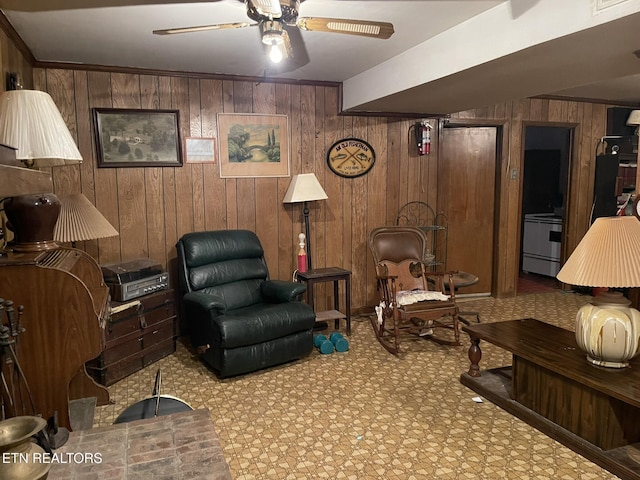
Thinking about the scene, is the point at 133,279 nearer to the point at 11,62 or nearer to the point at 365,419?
the point at 11,62

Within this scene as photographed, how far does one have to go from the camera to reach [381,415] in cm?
285

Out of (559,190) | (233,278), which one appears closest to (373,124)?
(233,278)

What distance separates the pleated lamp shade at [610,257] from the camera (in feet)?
7.60

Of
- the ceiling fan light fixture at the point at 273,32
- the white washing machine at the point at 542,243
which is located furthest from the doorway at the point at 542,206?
the ceiling fan light fixture at the point at 273,32

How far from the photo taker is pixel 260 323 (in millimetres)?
3352

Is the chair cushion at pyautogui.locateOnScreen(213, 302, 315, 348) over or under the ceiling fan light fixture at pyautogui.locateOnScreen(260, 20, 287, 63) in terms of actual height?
under

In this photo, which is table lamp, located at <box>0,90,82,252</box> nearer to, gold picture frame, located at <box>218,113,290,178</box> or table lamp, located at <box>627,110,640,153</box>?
gold picture frame, located at <box>218,113,290,178</box>

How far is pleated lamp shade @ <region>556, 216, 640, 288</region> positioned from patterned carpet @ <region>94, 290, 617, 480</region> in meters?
0.89

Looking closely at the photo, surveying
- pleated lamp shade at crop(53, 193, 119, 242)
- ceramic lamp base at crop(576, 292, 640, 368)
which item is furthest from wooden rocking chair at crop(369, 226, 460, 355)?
pleated lamp shade at crop(53, 193, 119, 242)

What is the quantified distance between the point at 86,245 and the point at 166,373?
1277mm

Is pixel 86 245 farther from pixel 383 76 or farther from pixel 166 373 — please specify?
pixel 383 76

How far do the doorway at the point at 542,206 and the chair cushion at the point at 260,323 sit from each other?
379 cm

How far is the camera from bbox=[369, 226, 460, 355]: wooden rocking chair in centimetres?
386

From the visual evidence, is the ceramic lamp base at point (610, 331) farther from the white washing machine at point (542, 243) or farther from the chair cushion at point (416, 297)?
the white washing machine at point (542, 243)
